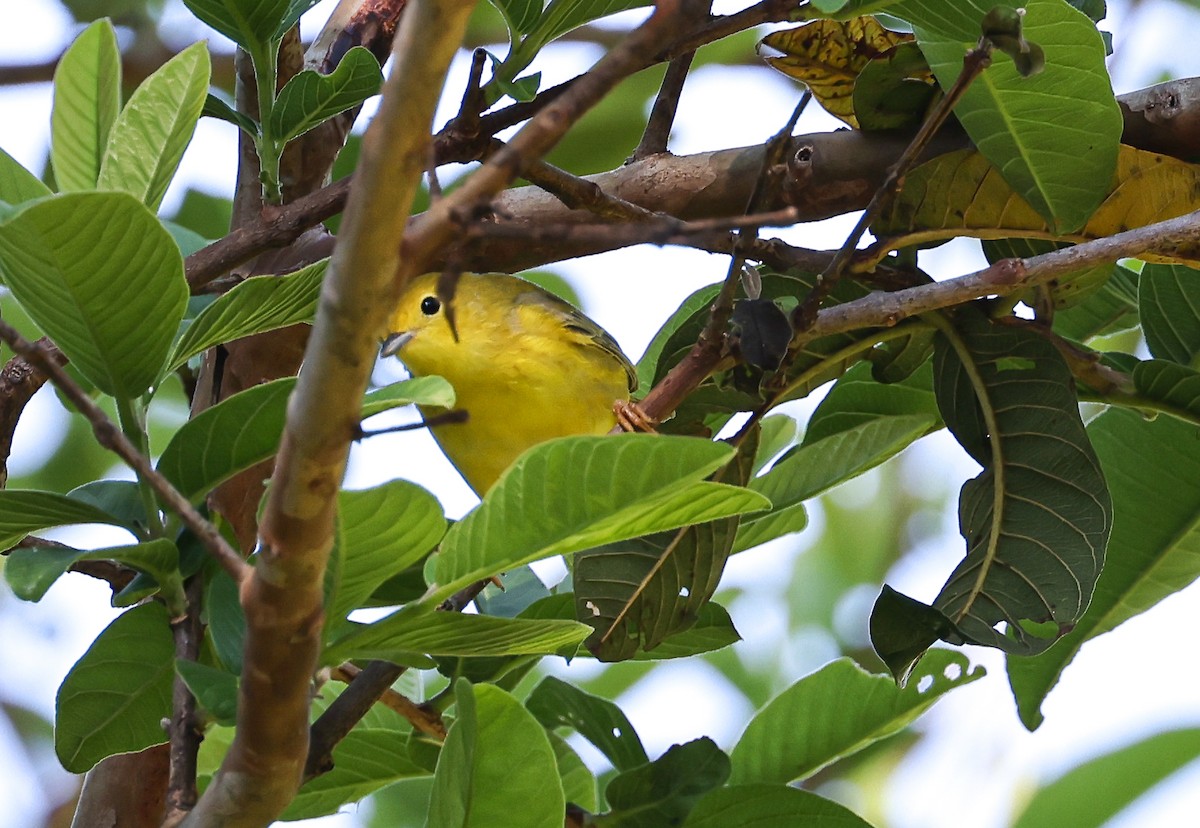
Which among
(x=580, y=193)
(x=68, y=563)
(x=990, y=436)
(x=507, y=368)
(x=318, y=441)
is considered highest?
(x=507, y=368)

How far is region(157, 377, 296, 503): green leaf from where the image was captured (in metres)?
1.02

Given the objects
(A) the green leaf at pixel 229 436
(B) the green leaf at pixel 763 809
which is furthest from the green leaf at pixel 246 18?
(B) the green leaf at pixel 763 809

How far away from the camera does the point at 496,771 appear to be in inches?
41.2

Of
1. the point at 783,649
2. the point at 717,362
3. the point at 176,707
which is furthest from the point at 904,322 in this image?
the point at 783,649

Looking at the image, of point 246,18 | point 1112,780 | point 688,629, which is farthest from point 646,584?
point 246,18

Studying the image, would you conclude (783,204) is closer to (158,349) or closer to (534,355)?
(158,349)

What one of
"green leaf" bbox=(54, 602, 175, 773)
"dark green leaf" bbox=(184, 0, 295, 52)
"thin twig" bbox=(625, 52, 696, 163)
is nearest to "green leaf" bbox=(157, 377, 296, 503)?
"green leaf" bbox=(54, 602, 175, 773)

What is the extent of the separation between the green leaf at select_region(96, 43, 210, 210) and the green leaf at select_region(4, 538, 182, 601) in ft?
1.38

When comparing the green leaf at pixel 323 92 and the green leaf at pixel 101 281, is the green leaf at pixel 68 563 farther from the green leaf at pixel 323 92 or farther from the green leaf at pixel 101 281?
the green leaf at pixel 323 92

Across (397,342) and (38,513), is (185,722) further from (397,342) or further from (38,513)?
(397,342)

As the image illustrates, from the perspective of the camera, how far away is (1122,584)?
160 cm

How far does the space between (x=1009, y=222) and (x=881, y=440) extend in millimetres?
288

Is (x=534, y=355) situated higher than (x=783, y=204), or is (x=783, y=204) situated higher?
(x=534, y=355)

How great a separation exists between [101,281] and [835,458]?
0.87 metres
